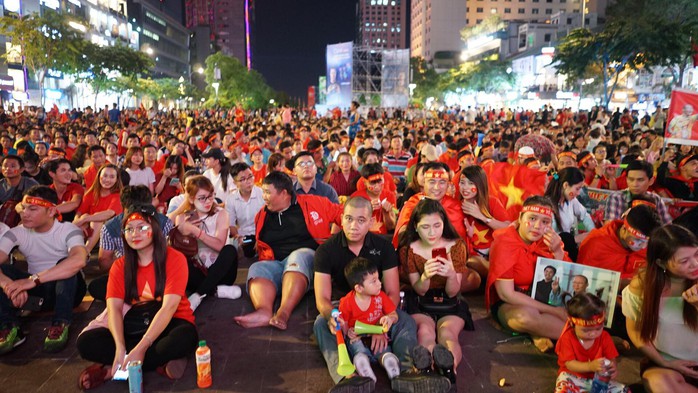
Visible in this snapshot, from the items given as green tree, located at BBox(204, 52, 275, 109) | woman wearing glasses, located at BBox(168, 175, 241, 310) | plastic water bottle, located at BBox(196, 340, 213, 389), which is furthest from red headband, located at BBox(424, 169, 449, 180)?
green tree, located at BBox(204, 52, 275, 109)

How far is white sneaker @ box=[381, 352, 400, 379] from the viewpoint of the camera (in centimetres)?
362

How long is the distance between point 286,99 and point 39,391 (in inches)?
4158

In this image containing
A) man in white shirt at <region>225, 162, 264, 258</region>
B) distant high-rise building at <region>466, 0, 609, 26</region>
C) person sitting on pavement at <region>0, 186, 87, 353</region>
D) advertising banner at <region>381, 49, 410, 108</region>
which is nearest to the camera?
person sitting on pavement at <region>0, 186, 87, 353</region>

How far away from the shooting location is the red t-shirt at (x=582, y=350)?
134 inches

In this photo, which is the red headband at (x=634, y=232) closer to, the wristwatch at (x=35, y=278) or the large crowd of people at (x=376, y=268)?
the large crowd of people at (x=376, y=268)

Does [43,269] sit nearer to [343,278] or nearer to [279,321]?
[279,321]

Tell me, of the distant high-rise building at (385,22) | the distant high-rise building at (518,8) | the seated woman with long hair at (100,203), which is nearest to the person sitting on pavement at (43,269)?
the seated woman with long hair at (100,203)

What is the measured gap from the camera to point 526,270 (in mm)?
4398

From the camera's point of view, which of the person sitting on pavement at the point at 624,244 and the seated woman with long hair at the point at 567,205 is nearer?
the person sitting on pavement at the point at 624,244

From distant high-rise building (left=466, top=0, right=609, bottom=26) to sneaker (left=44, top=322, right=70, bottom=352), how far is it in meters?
112

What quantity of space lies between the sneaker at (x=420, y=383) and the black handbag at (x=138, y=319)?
1938 mm

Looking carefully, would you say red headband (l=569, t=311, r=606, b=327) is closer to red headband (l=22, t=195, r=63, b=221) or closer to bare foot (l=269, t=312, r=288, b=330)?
bare foot (l=269, t=312, r=288, b=330)

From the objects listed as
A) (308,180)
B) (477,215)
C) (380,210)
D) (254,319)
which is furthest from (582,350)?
(308,180)

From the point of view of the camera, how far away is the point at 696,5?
21141 millimetres
